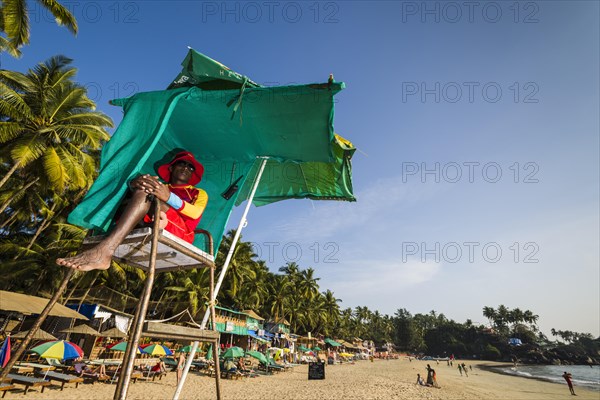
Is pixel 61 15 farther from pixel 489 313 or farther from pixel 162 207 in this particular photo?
pixel 489 313

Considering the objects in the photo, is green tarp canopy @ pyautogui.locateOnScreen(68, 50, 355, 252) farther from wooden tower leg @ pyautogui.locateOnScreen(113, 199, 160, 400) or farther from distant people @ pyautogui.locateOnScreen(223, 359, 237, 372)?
distant people @ pyautogui.locateOnScreen(223, 359, 237, 372)

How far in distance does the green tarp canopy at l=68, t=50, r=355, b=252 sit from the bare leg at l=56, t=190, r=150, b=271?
321mm

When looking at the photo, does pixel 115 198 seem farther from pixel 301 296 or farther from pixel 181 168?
pixel 301 296

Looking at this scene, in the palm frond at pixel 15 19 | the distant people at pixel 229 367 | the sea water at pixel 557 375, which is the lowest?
the sea water at pixel 557 375

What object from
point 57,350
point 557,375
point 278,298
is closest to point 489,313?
point 557,375

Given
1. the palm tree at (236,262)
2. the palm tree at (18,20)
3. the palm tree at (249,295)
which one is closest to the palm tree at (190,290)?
the palm tree at (236,262)

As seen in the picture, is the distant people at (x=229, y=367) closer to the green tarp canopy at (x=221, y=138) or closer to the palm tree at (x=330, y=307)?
the green tarp canopy at (x=221, y=138)

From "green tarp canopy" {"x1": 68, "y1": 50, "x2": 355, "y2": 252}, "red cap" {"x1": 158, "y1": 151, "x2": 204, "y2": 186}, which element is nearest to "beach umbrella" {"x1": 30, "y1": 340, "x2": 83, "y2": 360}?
"green tarp canopy" {"x1": 68, "y1": 50, "x2": 355, "y2": 252}

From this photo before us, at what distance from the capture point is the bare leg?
2.18 meters

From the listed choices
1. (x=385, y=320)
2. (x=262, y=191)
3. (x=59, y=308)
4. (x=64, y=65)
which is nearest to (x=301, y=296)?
(x=59, y=308)

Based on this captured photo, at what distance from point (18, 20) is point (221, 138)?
12.7m

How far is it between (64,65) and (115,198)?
68.0 feet

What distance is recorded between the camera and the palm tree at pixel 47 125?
1334 cm

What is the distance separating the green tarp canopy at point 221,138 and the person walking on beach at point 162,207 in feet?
0.96
